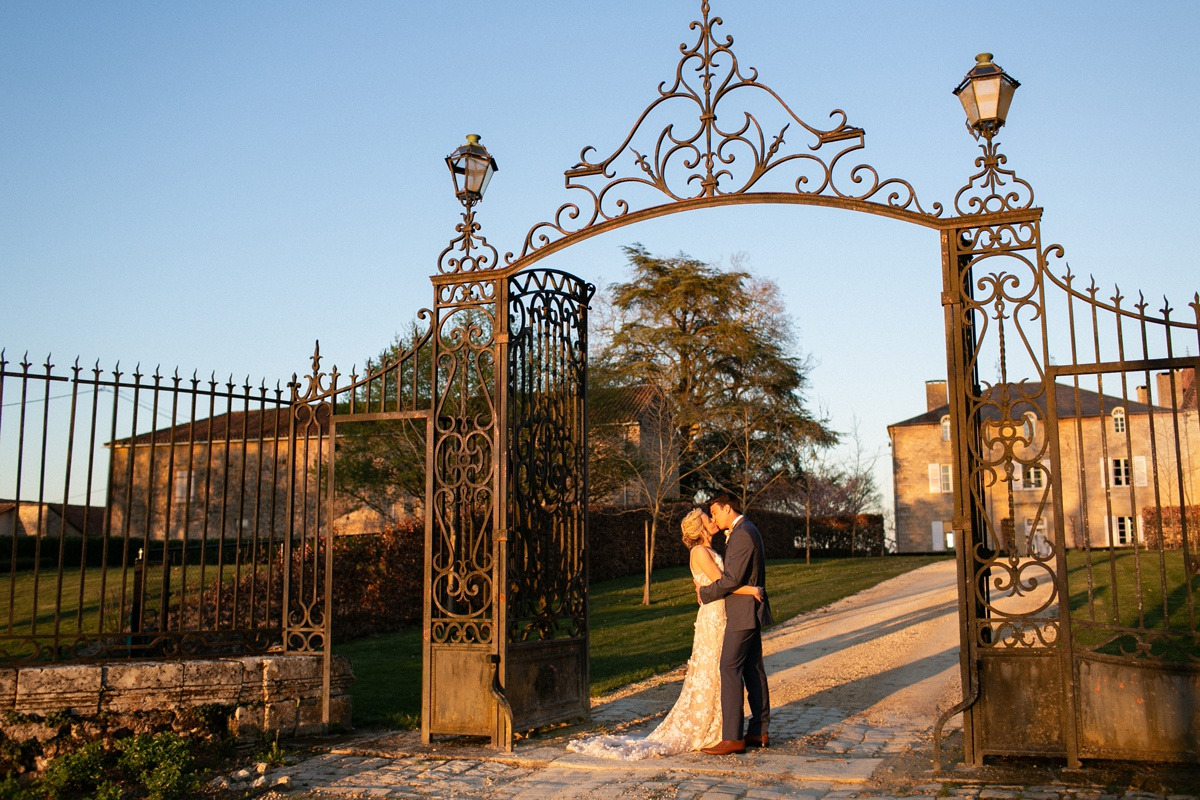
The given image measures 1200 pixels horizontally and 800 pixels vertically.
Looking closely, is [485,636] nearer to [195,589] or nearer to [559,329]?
[559,329]

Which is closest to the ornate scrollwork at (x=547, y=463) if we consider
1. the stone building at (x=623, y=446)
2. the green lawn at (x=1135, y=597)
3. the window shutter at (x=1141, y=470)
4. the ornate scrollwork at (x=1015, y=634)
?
the ornate scrollwork at (x=1015, y=634)

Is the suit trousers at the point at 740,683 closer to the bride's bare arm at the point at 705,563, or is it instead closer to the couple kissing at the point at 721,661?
the couple kissing at the point at 721,661

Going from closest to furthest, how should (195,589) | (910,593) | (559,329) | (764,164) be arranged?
(764,164) → (559,329) → (195,589) → (910,593)

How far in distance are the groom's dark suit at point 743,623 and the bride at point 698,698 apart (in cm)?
9

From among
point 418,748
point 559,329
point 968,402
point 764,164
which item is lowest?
point 418,748

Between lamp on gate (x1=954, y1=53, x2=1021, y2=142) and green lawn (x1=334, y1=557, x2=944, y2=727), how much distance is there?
21.5 feet

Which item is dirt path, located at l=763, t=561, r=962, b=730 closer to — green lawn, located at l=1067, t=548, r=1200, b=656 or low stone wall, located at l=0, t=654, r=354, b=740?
green lawn, located at l=1067, t=548, r=1200, b=656

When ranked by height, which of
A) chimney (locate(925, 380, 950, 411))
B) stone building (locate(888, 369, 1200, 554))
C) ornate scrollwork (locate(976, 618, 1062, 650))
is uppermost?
chimney (locate(925, 380, 950, 411))

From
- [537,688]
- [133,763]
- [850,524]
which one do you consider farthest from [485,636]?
[850,524]

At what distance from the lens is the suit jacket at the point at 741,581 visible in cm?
740

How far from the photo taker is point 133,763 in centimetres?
652

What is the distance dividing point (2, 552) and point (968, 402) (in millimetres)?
20840

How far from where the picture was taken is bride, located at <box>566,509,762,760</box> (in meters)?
7.13

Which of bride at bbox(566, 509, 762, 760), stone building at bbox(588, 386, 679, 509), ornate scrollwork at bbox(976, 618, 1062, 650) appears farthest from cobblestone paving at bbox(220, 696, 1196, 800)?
stone building at bbox(588, 386, 679, 509)
